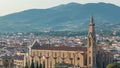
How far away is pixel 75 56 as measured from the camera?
5162 cm

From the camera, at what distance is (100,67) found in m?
52.5

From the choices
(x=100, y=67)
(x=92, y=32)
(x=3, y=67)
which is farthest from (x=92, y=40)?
(x=3, y=67)

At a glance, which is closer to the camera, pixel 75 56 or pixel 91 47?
pixel 91 47

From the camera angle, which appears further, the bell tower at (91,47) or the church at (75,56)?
the church at (75,56)

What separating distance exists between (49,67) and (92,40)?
5.08m

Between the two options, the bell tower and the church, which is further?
the church

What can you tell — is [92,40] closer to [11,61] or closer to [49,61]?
[49,61]

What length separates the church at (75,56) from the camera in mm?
49969

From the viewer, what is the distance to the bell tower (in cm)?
4953

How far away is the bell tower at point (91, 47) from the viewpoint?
163ft

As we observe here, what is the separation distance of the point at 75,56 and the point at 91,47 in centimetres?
239

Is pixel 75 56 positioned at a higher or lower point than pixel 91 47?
lower

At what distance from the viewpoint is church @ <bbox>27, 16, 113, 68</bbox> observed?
4997cm

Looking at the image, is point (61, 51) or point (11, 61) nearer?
point (61, 51)
